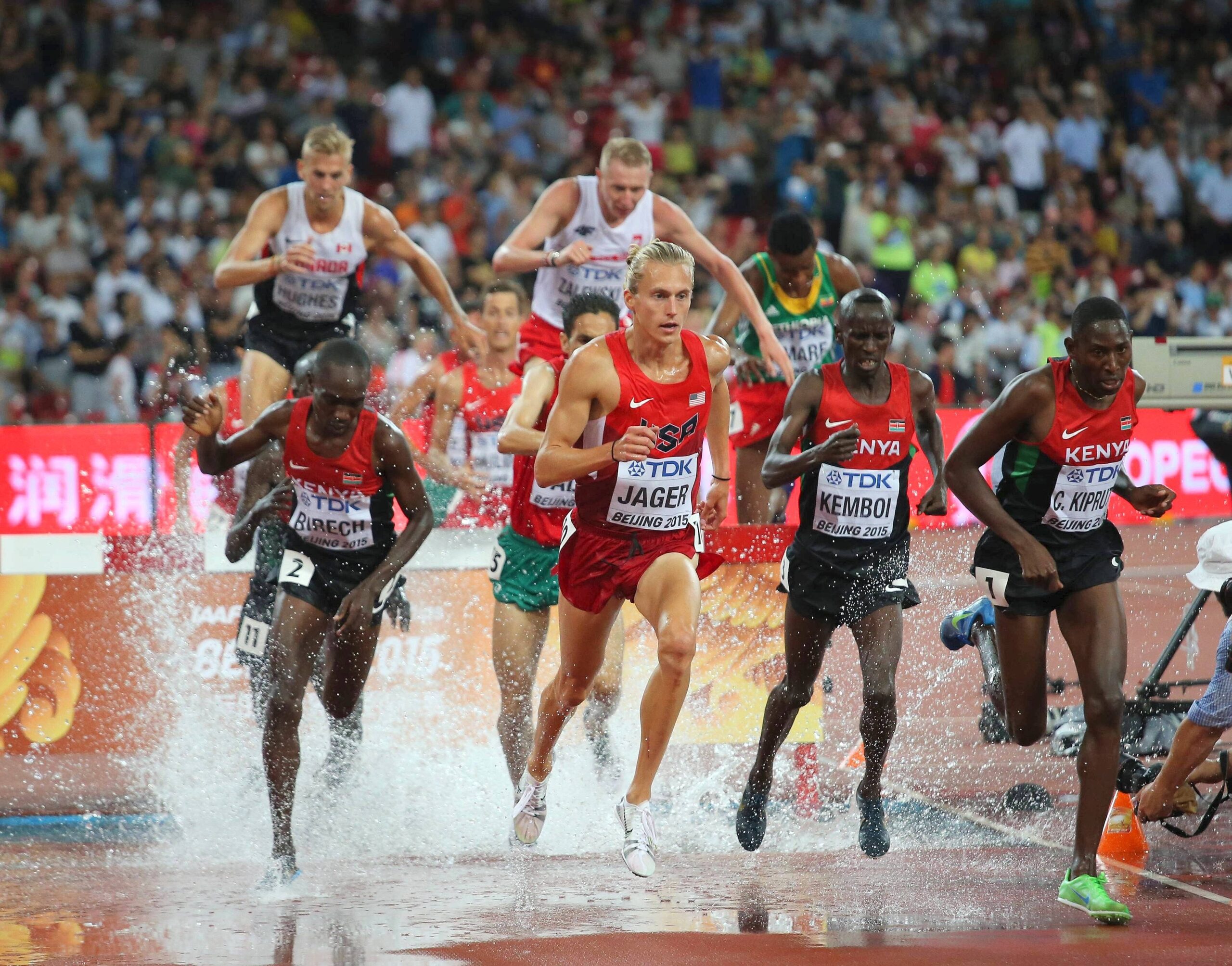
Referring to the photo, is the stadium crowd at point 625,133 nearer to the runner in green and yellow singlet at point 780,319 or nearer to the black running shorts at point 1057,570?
the runner in green and yellow singlet at point 780,319

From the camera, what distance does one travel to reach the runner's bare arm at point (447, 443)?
28.6 ft

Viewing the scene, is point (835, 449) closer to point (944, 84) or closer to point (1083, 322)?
point (1083, 322)

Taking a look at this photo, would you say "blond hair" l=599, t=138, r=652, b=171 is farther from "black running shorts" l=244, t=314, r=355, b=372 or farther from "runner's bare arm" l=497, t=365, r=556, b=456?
"black running shorts" l=244, t=314, r=355, b=372

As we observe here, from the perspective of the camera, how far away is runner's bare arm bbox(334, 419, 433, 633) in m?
6.50

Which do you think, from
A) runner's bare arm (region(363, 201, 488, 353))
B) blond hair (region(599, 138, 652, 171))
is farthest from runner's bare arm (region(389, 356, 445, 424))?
blond hair (region(599, 138, 652, 171))

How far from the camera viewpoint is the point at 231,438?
670 centimetres

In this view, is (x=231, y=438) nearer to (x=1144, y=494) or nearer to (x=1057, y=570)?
(x=1057, y=570)

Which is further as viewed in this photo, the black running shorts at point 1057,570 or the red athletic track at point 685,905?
the black running shorts at point 1057,570

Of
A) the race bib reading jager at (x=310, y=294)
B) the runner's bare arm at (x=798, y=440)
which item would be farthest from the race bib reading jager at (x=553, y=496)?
the race bib reading jager at (x=310, y=294)

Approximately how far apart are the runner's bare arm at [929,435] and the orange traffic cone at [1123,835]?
1.54 metres

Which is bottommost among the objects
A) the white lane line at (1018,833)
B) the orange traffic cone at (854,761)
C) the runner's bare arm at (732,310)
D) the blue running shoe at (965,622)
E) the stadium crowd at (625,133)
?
the white lane line at (1018,833)

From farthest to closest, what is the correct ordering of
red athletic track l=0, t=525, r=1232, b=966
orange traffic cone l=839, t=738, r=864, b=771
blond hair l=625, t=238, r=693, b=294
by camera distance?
orange traffic cone l=839, t=738, r=864, b=771, blond hair l=625, t=238, r=693, b=294, red athletic track l=0, t=525, r=1232, b=966

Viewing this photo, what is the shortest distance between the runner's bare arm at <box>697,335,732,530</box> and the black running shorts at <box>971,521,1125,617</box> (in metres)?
1.11

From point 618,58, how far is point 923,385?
13063 mm
